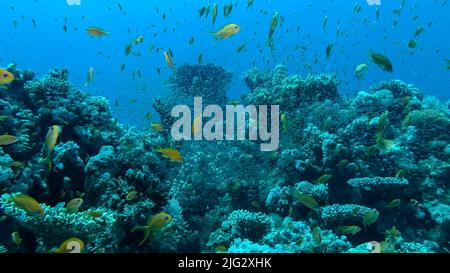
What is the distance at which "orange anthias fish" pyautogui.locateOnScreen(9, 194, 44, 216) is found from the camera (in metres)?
4.07

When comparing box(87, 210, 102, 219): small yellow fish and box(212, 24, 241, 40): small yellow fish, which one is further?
box(212, 24, 241, 40): small yellow fish

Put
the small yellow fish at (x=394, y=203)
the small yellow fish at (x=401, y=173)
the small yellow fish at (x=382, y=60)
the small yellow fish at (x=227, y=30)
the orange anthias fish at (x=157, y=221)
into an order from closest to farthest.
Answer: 1. the orange anthias fish at (x=157, y=221)
2. the small yellow fish at (x=382, y=60)
3. the small yellow fish at (x=394, y=203)
4. the small yellow fish at (x=401, y=173)
5. the small yellow fish at (x=227, y=30)

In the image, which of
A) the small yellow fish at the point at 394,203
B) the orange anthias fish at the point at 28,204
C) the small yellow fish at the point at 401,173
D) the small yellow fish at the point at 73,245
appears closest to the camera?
the small yellow fish at the point at 73,245

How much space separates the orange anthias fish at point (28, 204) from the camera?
13.4 ft

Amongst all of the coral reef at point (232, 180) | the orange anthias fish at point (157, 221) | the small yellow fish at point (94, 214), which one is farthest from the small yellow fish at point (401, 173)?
the small yellow fish at point (94, 214)

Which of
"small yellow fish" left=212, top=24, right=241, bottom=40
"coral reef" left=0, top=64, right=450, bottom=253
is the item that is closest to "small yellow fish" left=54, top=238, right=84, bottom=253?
"coral reef" left=0, top=64, right=450, bottom=253

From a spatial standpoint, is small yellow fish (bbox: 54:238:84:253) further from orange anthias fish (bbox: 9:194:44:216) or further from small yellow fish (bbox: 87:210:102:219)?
small yellow fish (bbox: 87:210:102:219)

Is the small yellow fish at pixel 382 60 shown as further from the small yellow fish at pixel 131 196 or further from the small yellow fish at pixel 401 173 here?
the small yellow fish at pixel 131 196

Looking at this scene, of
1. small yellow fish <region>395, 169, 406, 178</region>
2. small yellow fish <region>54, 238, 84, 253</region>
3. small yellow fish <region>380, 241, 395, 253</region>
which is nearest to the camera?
small yellow fish <region>54, 238, 84, 253</region>
